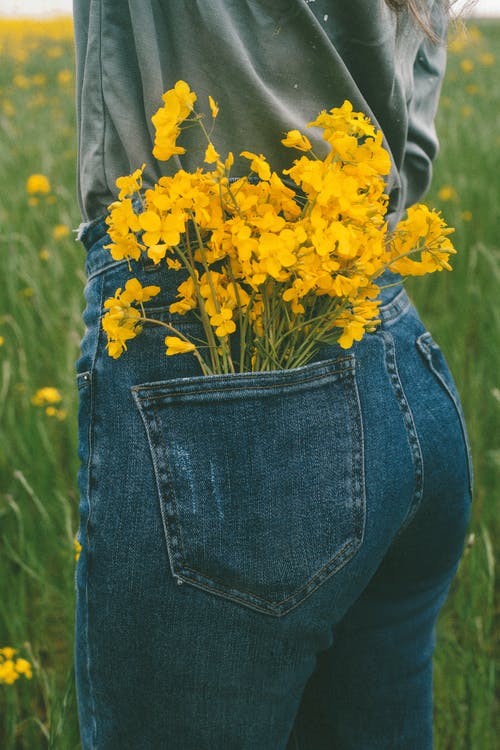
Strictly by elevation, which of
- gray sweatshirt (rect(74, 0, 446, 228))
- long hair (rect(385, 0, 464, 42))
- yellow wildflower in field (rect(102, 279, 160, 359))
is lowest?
yellow wildflower in field (rect(102, 279, 160, 359))

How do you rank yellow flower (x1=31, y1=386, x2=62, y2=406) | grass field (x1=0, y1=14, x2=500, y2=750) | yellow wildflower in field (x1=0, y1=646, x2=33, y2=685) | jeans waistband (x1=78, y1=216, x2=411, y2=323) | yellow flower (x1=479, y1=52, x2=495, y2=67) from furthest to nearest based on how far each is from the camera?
yellow flower (x1=479, y1=52, x2=495, y2=67), yellow flower (x1=31, y1=386, x2=62, y2=406), grass field (x1=0, y1=14, x2=500, y2=750), yellow wildflower in field (x1=0, y1=646, x2=33, y2=685), jeans waistband (x1=78, y1=216, x2=411, y2=323)

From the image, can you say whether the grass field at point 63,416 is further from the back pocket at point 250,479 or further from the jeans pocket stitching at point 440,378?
the back pocket at point 250,479

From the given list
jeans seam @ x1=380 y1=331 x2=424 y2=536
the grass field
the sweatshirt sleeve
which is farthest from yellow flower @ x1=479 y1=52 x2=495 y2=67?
jeans seam @ x1=380 y1=331 x2=424 y2=536

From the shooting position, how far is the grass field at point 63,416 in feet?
4.01

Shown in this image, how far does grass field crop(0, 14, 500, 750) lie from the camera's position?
1.22 meters

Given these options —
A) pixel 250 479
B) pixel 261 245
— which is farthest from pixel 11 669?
pixel 261 245

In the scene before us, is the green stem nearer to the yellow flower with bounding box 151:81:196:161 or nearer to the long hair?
the yellow flower with bounding box 151:81:196:161

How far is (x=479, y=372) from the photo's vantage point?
182 centimetres

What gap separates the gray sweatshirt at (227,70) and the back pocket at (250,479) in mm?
232

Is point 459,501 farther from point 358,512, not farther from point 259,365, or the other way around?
point 259,365

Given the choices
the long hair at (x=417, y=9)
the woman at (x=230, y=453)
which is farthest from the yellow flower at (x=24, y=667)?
the long hair at (x=417, y=9)

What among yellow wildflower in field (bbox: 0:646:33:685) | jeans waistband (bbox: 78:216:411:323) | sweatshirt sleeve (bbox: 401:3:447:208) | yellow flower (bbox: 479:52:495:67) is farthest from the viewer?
yellow flower (bbox: 479:52:495:67)

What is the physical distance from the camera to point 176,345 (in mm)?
566

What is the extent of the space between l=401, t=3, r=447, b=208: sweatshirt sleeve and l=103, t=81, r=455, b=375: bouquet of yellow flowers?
22 cm
